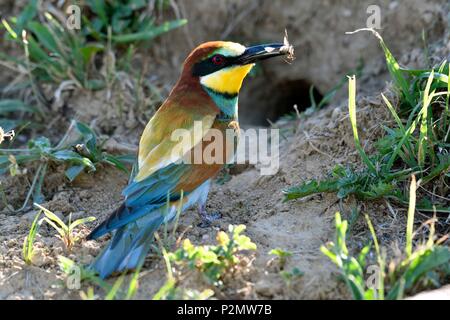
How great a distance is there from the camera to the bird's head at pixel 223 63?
3.80 meters

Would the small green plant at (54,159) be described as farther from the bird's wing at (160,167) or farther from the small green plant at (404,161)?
the small green plant at (404,161)

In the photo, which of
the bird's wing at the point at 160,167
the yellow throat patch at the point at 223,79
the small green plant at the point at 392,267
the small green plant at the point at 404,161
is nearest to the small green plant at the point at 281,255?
the small green plant at the point at 392,267

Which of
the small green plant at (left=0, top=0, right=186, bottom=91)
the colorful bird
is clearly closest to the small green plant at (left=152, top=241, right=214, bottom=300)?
the colorful bird

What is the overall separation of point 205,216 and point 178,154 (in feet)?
1.10

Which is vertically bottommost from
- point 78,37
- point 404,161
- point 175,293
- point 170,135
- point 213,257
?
point 175,293

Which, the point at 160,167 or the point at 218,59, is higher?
the point at 218,59

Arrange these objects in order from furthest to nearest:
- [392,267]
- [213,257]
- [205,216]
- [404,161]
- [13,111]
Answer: [13,111], [205,216], [404,161], [213,257], [392,267]

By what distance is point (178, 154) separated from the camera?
135 inches

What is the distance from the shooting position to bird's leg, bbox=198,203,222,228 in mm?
3414

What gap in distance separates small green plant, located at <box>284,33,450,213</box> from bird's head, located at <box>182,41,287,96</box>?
714 millimetres

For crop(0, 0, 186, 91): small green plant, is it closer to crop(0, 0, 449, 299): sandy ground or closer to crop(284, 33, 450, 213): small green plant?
crop(0, 0, 449, 299): sandy ground

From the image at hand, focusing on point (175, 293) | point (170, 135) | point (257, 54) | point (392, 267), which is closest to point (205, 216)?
point (170, 135)

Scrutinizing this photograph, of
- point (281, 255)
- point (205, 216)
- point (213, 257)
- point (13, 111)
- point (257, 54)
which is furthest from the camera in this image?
point (13, 111)

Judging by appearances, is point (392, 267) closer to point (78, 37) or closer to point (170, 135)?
point (170, 135)
